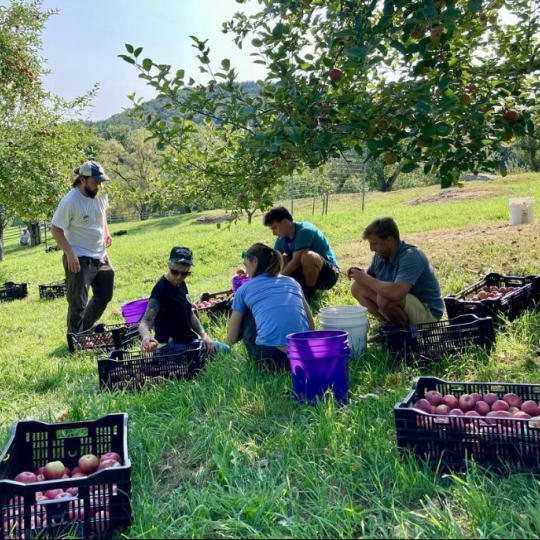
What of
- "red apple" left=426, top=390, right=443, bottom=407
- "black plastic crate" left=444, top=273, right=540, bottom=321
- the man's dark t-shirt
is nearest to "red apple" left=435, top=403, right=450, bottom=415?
"red apple" left=426, top=390, right=443, bottom=407

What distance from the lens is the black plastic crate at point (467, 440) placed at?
2668 millimetres

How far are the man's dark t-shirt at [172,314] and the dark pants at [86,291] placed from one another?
1761mm

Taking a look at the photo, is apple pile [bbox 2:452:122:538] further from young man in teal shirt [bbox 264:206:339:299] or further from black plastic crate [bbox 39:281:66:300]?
black plastic crate [bbox 39:281:66:300]

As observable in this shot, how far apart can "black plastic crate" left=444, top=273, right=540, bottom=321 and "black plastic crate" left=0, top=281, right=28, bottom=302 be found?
9.79 meters

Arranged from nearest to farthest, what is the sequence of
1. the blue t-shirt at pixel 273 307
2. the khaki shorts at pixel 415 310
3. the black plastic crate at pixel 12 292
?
the blue t-shirt at pixel 273 307 < the khaki shorts at pixel 415 310 < the black plastic crate at pixel 12 292

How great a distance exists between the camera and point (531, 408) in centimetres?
294

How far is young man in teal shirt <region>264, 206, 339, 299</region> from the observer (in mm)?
6426

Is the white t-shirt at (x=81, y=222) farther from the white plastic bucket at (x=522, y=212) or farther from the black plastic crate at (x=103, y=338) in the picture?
the white plastic bucket at (x=522, y=212)

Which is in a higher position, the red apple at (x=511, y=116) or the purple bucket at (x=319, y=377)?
the red apple at (x=511, y=116)

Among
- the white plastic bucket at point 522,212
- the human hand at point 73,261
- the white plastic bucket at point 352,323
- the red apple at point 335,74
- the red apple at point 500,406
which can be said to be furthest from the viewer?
the white plastic bucket at point 522,212

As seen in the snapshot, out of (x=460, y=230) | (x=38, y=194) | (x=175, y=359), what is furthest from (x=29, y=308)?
(x=460, y=230)

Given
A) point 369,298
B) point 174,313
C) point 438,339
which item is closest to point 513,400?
point 438,339

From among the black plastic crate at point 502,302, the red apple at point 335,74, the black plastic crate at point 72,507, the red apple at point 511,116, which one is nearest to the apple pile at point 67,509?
the black plastic crate at point 72,507

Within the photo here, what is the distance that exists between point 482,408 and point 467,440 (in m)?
0.30
